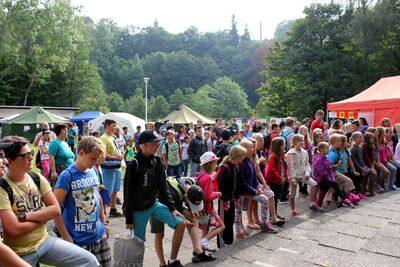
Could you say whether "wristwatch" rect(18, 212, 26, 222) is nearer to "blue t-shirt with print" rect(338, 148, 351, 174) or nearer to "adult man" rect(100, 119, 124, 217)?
"adult man" rect(100, 119, 124, 217)

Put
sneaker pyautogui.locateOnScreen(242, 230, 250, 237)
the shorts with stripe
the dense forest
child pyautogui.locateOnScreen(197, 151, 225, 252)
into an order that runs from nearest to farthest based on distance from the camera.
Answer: the shorts with stripe
child pyautogui.locateOnScreen(197, 151, 225, 252)
sneaker pyautogui.locateOnScreen(242, 230, 250, 237)
the dense forest

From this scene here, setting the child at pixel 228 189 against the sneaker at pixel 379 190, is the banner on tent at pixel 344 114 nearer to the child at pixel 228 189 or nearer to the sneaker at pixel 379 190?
the sneaker at pixel 379 190

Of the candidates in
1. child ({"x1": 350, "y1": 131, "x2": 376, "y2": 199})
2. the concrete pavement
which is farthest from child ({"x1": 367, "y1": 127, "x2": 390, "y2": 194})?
the concrete pavement

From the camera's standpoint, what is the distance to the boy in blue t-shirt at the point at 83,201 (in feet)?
11.3

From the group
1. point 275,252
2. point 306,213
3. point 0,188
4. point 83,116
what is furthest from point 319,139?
point 83,116

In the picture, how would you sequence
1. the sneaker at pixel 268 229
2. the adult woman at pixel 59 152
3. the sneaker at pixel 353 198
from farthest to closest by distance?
1. the sneaker at pixel 353 198
2. the adult woman at pixel 59 152
3. the sneaker at pixel 268 229

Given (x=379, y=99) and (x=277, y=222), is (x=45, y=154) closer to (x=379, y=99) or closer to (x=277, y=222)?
(x=277, y=222)

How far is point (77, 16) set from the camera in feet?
145

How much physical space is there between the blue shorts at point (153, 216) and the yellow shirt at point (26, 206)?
1.23 metres

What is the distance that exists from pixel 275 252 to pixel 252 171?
1.31 meters

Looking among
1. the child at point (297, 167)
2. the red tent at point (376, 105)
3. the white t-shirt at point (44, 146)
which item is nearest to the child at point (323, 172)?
the child at point (297, 167)

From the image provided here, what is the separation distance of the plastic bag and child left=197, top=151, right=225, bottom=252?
129cm

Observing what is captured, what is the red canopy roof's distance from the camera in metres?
14.9

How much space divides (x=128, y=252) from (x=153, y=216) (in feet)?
1.80
